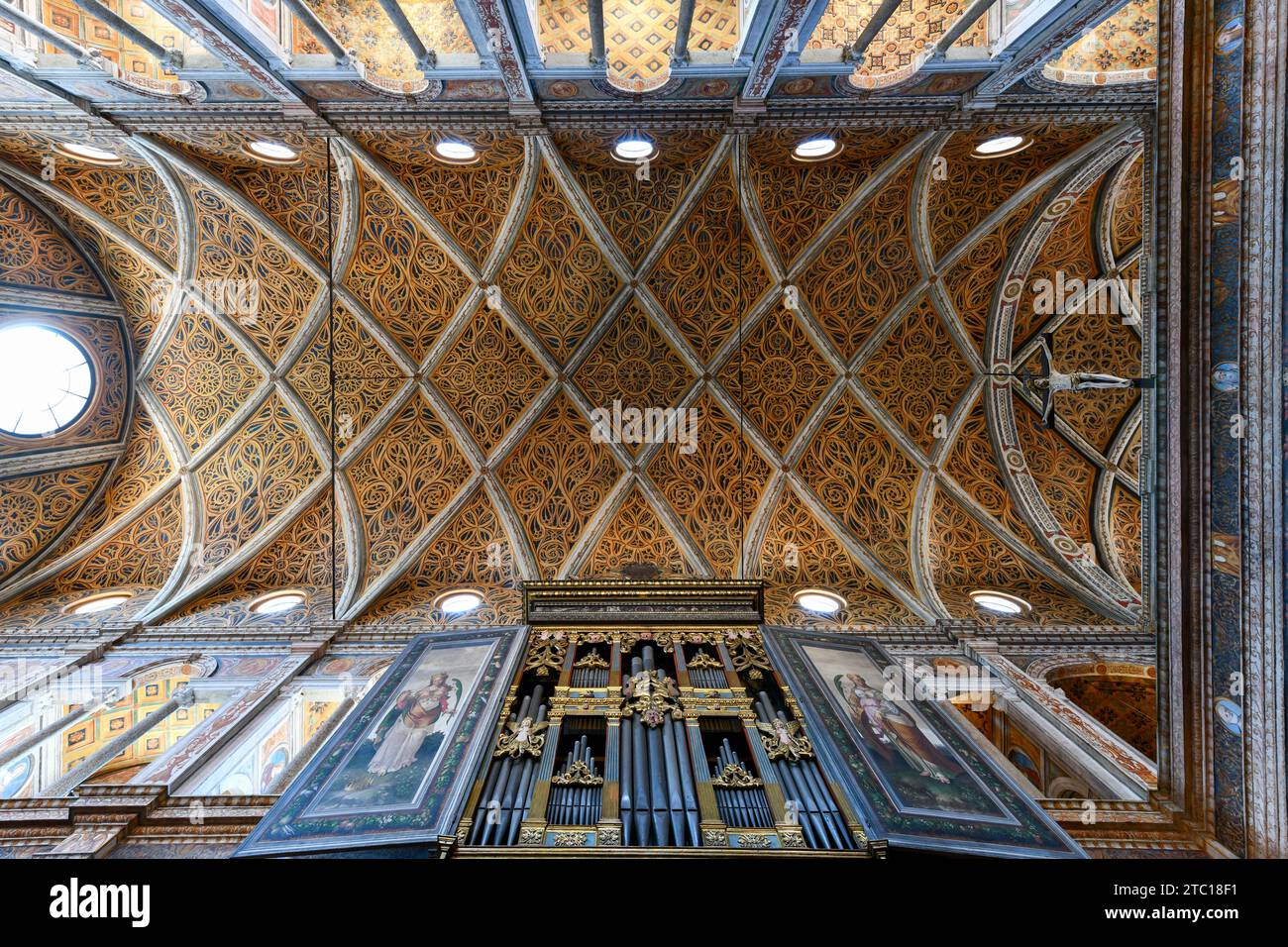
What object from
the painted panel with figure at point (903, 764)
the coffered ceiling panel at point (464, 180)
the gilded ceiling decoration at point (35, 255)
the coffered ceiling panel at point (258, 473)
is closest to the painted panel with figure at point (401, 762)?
the painted panel with figure at point (903, 764)

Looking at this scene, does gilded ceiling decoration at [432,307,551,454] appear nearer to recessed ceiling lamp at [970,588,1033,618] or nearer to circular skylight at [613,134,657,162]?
circular skylight at [613,134,657,162]

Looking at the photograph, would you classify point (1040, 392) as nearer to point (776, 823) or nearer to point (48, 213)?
point (776, 823)

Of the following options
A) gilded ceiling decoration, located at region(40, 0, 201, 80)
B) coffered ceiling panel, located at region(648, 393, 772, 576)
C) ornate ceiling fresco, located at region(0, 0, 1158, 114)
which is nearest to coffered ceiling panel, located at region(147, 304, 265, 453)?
ornate ceiling fresco, located at region(0, 0, 1158, 114)

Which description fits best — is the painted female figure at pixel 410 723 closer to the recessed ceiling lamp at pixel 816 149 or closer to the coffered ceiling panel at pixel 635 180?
the coffered ceiling panel at pixel 635 180

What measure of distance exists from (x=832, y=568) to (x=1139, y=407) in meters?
7.51

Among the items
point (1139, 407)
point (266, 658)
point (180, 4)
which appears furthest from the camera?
point (1139, 407)

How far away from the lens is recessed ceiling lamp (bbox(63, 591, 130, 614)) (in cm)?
1142

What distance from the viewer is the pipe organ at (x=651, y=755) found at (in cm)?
583

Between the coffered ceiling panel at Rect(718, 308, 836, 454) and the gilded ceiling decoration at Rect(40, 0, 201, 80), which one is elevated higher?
the gilded ceiling decoration at Rect(40, 0, 201, 80)

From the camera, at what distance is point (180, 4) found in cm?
701

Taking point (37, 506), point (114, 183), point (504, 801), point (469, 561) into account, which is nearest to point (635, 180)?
point (469, 561)

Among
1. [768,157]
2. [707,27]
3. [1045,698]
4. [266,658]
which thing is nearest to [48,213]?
[266,658]

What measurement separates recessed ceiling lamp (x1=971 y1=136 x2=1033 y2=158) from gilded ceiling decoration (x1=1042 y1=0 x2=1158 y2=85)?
4.47 feet
